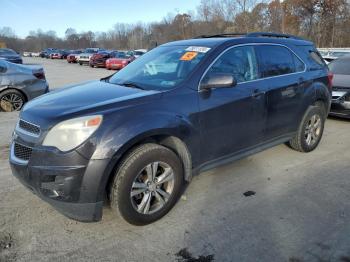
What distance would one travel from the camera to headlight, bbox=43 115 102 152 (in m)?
3.09

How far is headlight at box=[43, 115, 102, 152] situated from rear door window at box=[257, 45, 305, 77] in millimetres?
2449

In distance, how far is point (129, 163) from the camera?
329 cm

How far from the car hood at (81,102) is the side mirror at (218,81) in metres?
0.56

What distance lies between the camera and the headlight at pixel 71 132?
3.09 m

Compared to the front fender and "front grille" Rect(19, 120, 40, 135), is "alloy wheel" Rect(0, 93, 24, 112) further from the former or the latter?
the front fender

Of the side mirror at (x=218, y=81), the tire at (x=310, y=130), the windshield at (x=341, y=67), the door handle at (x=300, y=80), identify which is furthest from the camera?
the windshield at (x=341, y=67)

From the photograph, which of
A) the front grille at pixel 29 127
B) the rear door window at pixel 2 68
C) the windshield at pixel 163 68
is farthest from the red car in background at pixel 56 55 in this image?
the front grille at pixel 29 127

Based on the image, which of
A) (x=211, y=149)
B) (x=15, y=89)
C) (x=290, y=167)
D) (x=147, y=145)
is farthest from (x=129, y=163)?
(x=15, y=89)

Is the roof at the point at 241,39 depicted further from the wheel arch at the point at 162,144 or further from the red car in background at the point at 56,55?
the red car in background at the point at 56,55

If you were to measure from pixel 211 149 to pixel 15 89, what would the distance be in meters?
7.25

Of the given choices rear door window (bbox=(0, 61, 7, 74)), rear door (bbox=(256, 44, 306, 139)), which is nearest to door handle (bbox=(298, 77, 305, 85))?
rear door (bbox=(256, 44, 306, 139))

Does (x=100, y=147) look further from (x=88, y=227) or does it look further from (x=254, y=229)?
(x=254, y=229)

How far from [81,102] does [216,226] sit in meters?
1.78

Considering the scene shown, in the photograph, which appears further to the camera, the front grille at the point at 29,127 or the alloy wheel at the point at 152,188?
the alloy wheel at the point at 152,188
